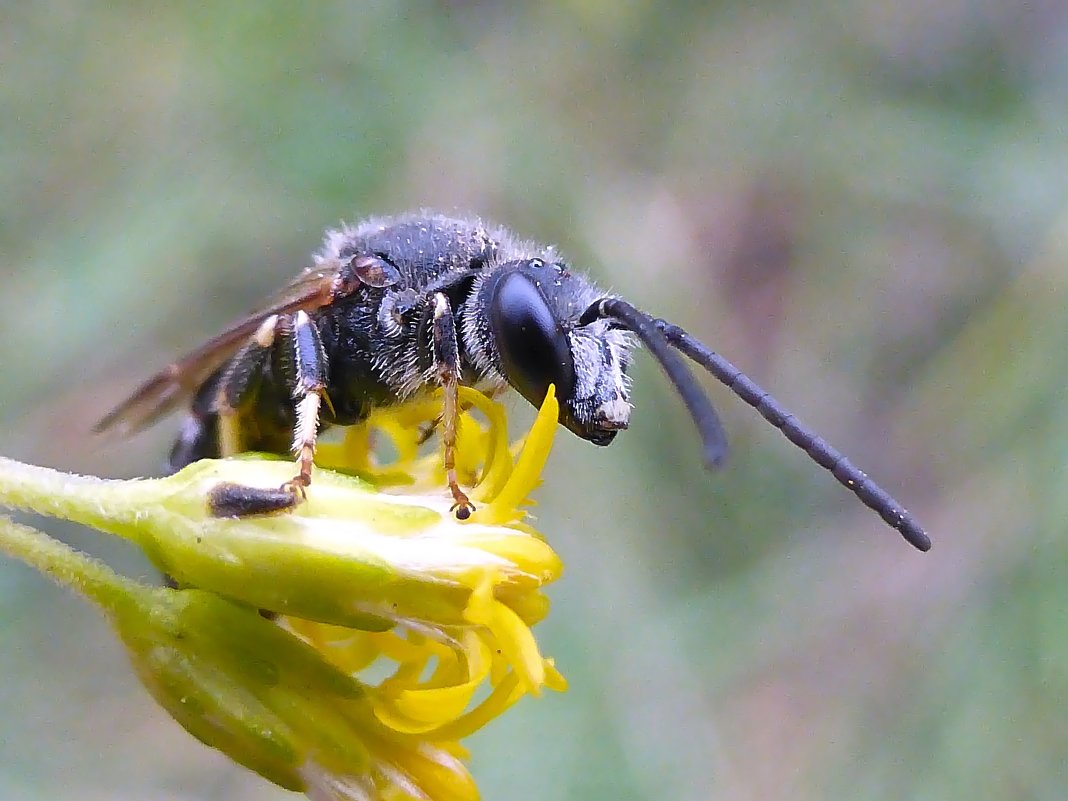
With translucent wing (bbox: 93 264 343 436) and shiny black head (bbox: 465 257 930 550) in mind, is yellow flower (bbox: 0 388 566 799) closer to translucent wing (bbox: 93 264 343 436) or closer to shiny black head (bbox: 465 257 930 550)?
shiny black head (bbox: 465 257 930 550)

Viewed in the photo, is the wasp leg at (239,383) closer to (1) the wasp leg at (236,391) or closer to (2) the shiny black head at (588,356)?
(1) the wasp leg at (236,391)

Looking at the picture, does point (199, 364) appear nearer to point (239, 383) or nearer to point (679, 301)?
point (239, 383)

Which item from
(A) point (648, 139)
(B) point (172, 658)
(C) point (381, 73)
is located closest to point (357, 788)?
(B) point (172, 658)

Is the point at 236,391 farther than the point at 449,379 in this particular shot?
Yes

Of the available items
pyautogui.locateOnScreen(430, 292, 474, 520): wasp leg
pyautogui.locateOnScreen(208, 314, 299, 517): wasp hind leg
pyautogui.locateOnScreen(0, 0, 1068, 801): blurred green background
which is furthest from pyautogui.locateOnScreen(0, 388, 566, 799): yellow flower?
pyautogui.locateOnScreen(0, 0, 1068, 801): blurred green background

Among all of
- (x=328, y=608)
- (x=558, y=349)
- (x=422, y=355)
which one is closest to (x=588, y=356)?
(x=558, y=349)

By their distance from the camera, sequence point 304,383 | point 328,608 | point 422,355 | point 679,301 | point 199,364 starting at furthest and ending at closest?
point 679,301, point 422,355, point 199,364, point 304,383, point 328,608

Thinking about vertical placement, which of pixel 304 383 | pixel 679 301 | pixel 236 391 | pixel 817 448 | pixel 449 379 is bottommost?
pixel 679 301
